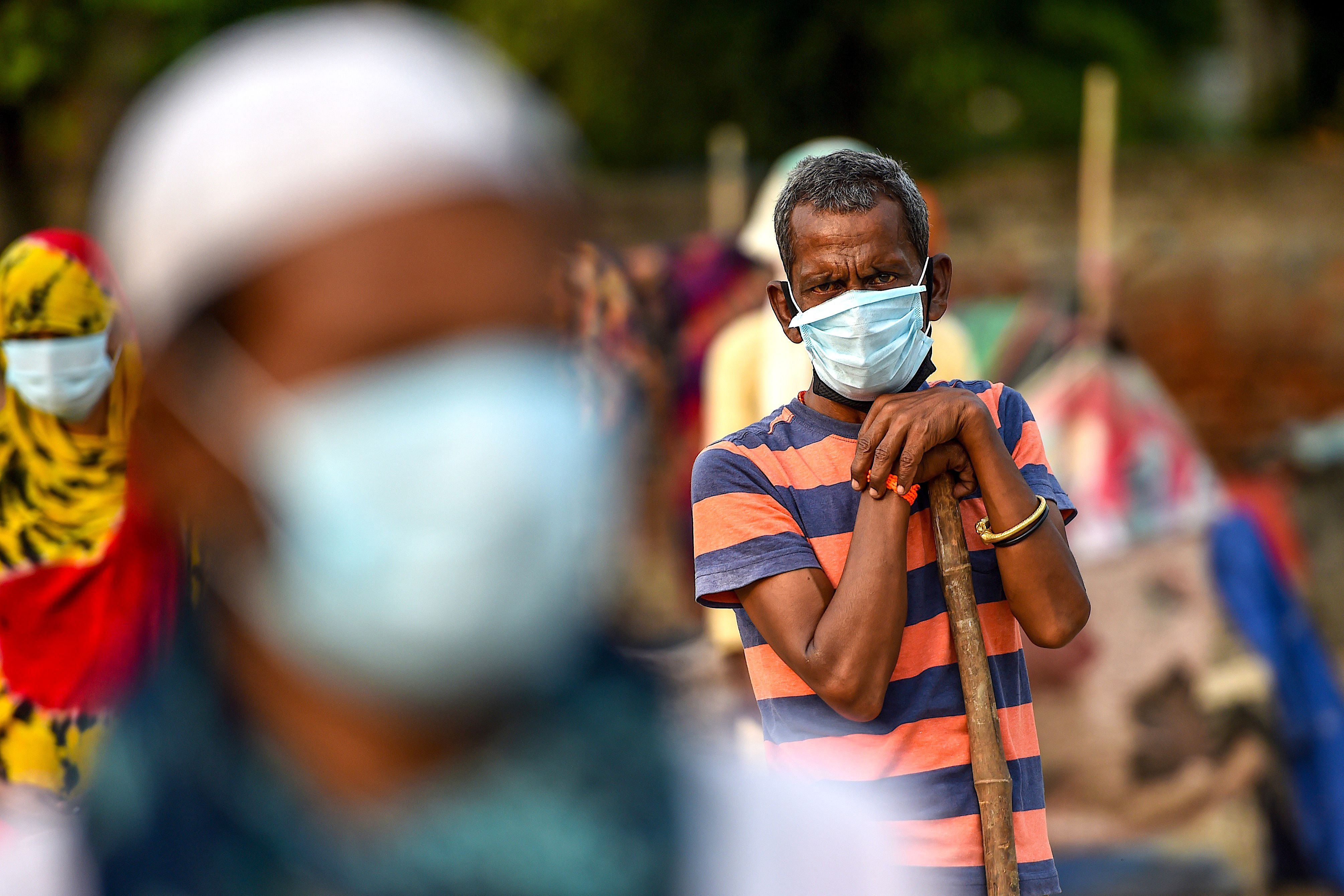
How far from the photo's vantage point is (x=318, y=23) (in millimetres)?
930

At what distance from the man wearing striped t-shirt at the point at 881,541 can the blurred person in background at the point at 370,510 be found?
830 mm

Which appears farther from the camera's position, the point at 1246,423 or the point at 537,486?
the point at 1246,423

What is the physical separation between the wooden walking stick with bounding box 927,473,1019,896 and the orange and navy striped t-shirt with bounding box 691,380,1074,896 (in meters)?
0.03

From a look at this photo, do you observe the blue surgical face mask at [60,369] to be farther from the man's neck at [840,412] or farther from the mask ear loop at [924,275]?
the mask ear loop at [924,275]

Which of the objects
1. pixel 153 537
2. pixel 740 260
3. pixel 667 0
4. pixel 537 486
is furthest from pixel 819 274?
pixel 667 0

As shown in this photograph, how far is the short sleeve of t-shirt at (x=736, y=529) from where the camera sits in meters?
1.82

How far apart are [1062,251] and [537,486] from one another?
25.3 feet

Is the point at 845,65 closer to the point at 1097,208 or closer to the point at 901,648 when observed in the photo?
the point at 1097,208

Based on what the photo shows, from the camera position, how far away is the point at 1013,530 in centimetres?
A: 176

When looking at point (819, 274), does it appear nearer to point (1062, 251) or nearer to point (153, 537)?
point (153, 537)

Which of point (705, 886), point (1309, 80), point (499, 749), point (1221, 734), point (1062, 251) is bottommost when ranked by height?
point (1221, 734)

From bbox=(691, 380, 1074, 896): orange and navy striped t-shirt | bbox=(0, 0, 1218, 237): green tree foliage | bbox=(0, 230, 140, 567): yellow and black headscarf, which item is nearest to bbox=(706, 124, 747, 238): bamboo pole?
bbox=(0, 0, 1218, 237): green tree foliage

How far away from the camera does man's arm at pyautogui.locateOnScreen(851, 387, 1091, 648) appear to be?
177 centimetres

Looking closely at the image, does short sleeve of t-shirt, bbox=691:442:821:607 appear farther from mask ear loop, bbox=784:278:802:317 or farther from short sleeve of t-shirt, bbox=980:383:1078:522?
short sleeve of t-shirt, bbox=980:383:1078:522
